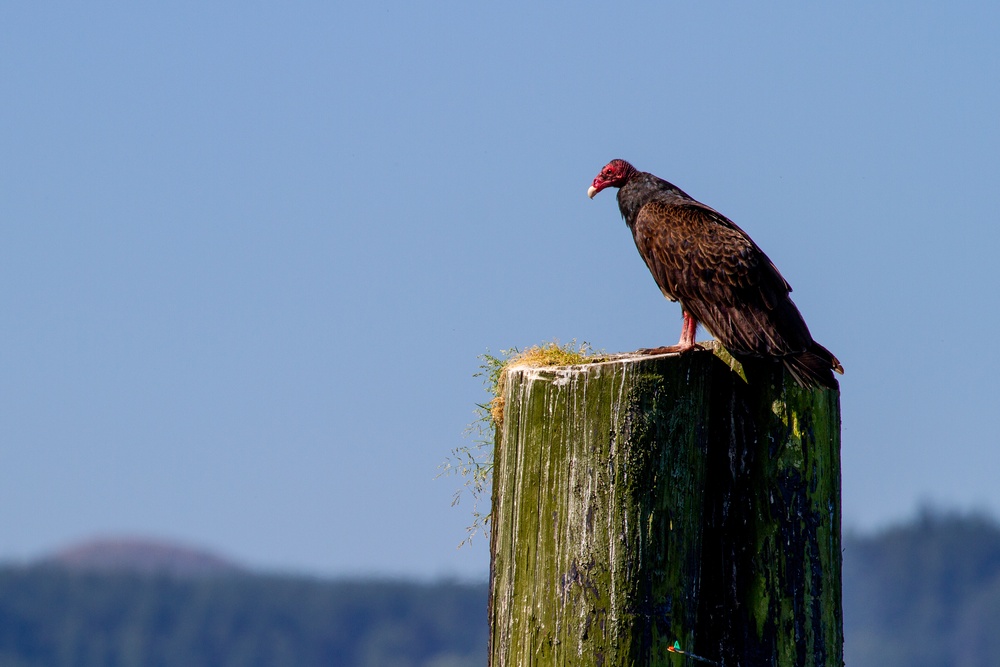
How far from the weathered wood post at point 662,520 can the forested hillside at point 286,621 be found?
172 m

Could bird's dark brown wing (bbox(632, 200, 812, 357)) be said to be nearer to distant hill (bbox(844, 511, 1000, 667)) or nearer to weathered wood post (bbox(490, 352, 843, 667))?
weathered wood post (bbox(490, 352, 843, 667))

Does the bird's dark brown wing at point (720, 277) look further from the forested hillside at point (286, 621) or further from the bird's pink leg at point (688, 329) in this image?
the forested hillside at point (286, 621)

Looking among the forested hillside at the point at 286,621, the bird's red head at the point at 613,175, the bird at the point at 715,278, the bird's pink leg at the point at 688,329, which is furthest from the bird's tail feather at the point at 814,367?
the forested hillside at the point at 286,621

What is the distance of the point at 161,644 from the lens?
185625 mm

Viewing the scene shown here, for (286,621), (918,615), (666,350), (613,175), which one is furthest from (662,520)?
(918,615)

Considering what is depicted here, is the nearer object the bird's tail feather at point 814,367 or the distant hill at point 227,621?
the bird's tail feather at point 814,367

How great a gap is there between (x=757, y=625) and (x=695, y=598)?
0.29 m

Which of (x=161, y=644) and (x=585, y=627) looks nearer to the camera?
(x=585, y=627)

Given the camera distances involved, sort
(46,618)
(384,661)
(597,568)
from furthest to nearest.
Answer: (46,618)
(384,661)
(597,568)

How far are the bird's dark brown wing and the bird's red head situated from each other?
1.83ft

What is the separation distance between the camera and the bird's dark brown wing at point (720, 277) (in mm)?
6766

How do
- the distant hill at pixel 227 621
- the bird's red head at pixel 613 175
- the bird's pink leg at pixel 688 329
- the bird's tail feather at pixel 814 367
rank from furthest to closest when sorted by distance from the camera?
the distant hill at pixel 227 621 → the bird's red head at pixel 613 175 → the bird's pink leg at pixel 688 329 → the bird's tail feather at pixel 814 367

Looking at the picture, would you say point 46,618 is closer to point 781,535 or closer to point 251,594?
point 251,594

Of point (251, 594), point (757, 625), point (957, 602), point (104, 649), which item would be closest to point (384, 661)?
point (251, 594)
